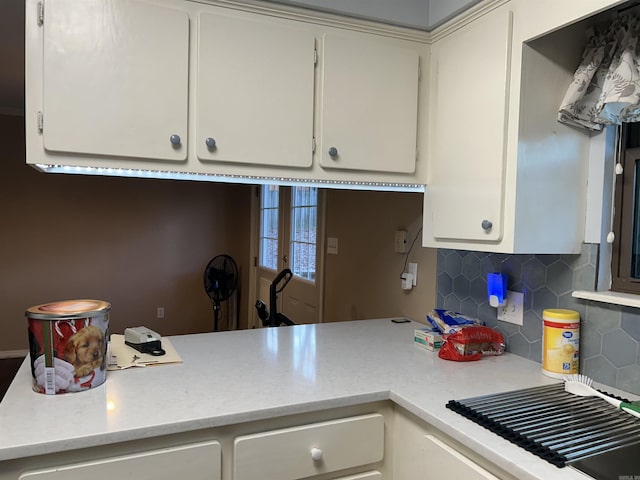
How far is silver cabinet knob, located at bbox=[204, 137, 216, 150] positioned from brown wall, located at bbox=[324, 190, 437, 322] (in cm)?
108

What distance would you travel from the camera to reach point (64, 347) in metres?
1.12

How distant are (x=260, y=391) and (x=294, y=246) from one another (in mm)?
2780

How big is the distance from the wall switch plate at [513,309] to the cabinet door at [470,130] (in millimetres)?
300

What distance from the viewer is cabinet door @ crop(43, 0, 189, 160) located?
1.22m

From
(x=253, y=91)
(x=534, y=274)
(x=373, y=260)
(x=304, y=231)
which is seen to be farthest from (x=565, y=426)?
(x=304, y=231)

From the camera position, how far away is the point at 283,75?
1458mm

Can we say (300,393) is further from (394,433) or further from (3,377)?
(3,377)

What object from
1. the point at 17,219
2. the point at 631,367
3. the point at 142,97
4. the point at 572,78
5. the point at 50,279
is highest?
the point at 572,78

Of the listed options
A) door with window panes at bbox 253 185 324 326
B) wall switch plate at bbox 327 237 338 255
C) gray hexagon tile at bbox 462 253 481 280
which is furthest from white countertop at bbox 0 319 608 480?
door with window panes at bbox 253 185 324 326

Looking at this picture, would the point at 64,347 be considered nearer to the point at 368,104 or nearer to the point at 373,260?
the point at 368,104

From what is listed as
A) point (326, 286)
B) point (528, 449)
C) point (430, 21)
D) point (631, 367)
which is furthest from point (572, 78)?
point (326, 286)

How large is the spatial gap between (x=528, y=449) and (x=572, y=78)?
1.06m

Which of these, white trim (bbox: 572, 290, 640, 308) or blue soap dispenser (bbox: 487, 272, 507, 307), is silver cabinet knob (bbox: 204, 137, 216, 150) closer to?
blue soap dispenser (bbox: 487, 272, 507, 307)

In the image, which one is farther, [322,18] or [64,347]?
[322,18]
